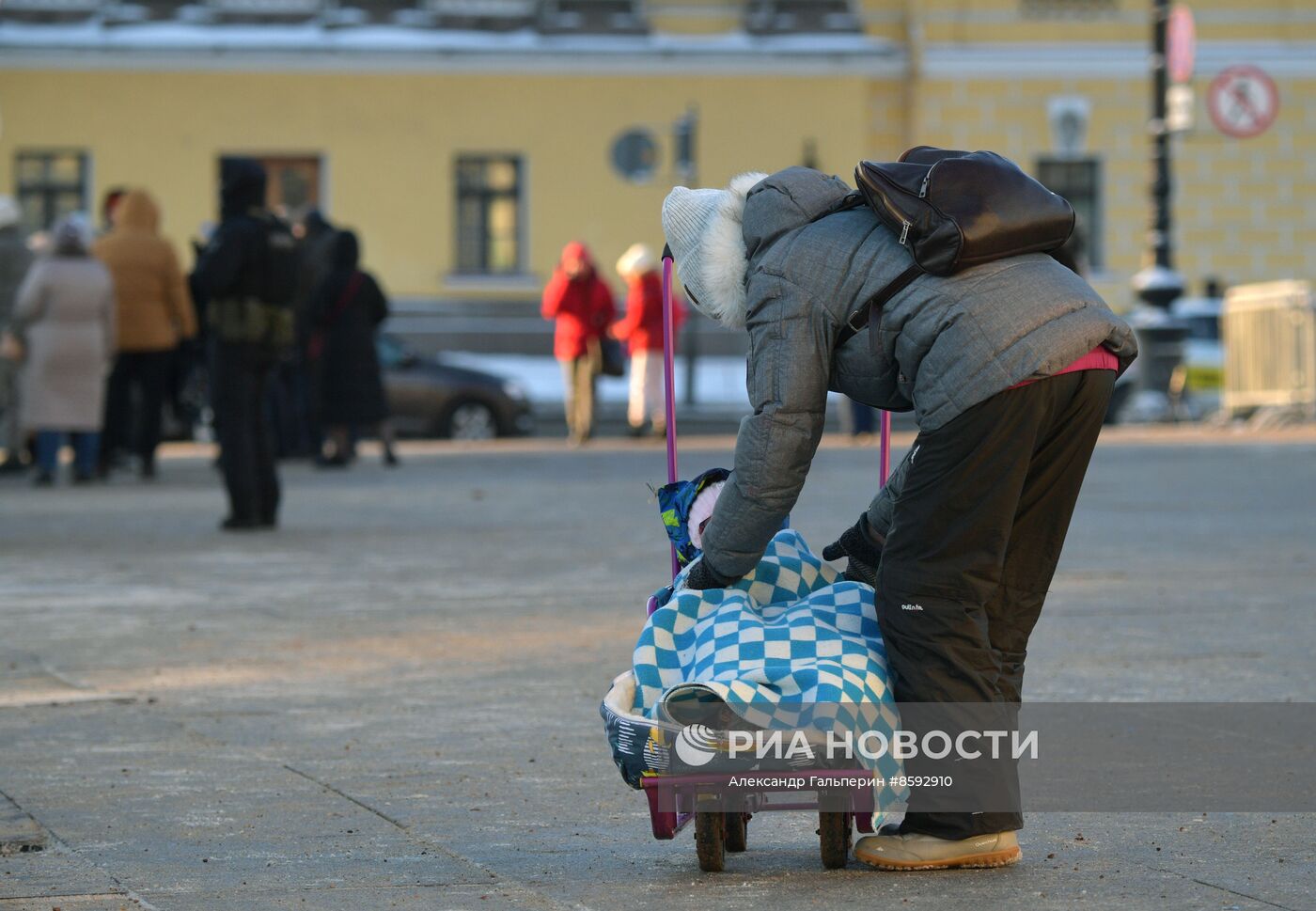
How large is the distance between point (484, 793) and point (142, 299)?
1159 centimetres

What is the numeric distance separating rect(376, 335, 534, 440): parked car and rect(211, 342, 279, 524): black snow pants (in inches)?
462

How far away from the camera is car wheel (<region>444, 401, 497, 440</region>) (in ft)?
82.1

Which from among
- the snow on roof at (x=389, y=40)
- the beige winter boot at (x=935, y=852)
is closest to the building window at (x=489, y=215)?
the snow on roof at (x=389, y=40)

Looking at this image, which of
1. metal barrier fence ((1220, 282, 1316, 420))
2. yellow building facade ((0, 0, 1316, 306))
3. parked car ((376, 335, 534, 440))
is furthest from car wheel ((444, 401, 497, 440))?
yellow building facade ((0, 0, 1316, 306))

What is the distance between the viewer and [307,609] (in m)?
9.29

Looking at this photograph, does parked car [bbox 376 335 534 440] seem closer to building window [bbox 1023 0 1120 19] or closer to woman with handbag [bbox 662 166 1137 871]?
building window [bbox 1023 0 1120 19]

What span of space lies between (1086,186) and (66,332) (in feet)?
76.4

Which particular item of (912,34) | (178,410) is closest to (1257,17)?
(912,34)

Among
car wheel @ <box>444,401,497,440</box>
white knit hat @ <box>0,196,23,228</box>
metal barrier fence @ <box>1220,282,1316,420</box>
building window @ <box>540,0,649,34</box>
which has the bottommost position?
car wheel @ <box>444,401,497,440</box>

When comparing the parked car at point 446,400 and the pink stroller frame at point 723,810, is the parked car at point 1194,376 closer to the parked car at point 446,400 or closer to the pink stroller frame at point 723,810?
the parked car at point 446,400

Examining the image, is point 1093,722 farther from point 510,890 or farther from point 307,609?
point 307,609

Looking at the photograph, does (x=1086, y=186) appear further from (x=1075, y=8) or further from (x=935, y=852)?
(x=935, y=852)

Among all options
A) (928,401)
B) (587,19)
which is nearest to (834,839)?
(928,401)

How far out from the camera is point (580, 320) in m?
22.2
